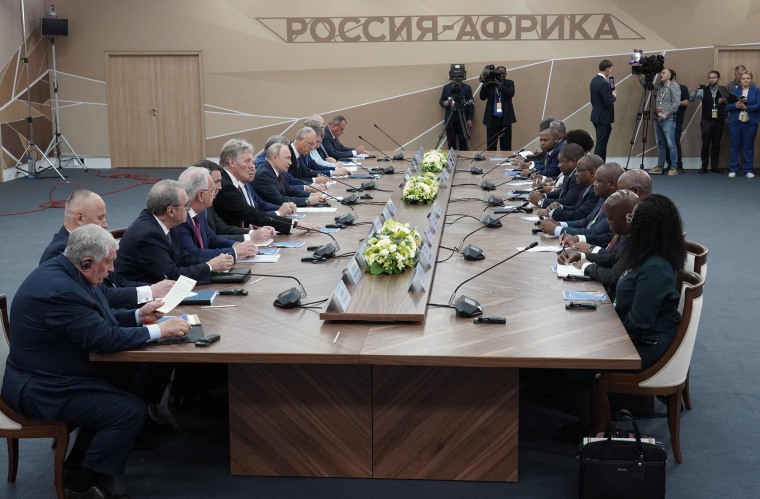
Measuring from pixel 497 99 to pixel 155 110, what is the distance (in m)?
5.28

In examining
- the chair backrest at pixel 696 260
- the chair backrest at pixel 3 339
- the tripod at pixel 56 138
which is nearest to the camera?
the chair backrest at pixel 3 339

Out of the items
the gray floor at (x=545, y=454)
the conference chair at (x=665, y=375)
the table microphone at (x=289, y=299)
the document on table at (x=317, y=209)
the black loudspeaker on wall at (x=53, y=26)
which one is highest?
the black loudspeaker on wall at (x=53, y=26)

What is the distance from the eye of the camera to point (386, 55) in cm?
1436

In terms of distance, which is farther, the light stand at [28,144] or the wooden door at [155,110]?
the wooden door at [155,110]

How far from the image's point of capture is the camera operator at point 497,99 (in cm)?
1372

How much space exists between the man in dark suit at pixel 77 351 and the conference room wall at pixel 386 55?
1105 centimetres

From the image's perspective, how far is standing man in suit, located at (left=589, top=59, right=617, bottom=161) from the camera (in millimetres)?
13414

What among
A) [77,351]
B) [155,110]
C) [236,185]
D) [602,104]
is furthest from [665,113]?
[77,351]

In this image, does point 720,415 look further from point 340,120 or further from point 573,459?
point 340,120

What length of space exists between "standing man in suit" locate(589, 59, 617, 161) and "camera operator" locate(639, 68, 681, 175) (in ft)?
2.01

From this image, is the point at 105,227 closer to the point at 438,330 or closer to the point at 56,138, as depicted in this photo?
the point at 438,330

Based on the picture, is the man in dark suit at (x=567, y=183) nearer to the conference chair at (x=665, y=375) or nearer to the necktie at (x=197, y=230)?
the necktie at (x=197, y=230)

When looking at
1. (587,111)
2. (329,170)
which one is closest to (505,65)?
(587,111)

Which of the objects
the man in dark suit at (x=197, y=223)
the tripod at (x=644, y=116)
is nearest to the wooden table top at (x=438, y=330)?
the man in dark suit at (x=197, y=223)
